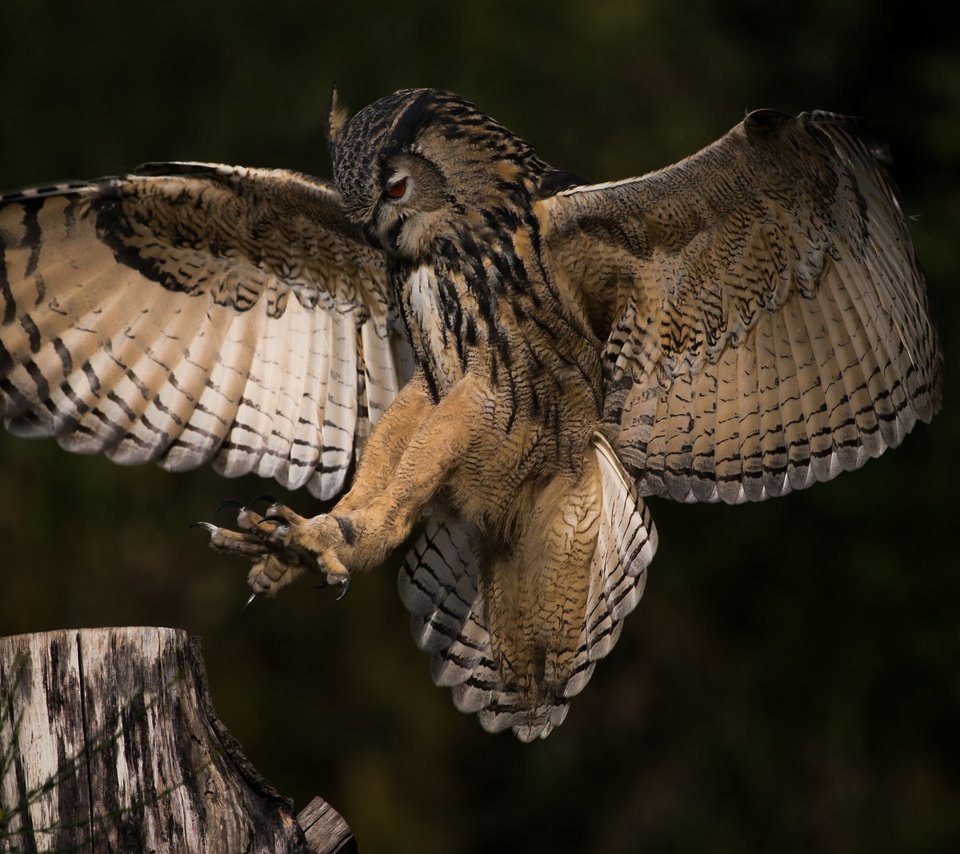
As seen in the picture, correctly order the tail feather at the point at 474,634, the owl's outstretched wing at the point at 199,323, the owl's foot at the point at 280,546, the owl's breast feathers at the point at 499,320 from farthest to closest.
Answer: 1. the tail feather at the point at 474,634
2. the owl's outstretched wing at the point at 199,323
3. the owl's breast feathers at the point at 499,320
4. the owl's foot at the point at 280,546

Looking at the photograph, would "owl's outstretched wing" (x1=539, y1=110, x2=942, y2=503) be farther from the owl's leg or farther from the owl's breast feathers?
the owl's leg

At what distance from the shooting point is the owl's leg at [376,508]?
2.91 m

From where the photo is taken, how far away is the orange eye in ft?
10.6

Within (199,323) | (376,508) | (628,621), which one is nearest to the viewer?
(376,508)

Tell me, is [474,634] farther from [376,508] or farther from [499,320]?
[499,320]

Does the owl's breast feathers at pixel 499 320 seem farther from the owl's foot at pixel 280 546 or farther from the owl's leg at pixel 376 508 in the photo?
the owl's foot at pixel 280 546

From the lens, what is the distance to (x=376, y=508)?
3.17 metres

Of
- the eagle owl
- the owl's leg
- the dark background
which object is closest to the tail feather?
the eagle owl

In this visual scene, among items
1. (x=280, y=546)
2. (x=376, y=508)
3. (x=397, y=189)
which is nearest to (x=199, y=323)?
(x=397, y=189)

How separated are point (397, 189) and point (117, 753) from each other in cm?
148

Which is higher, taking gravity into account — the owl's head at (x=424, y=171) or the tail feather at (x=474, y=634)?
the owl's head at (x=424, y=171)

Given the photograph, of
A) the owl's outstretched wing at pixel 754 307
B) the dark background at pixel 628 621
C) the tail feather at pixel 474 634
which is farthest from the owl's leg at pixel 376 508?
the dark background at pixel 628 621

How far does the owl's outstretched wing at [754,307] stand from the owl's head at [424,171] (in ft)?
0.49

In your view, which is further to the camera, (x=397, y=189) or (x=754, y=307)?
(x=754, y=307)
